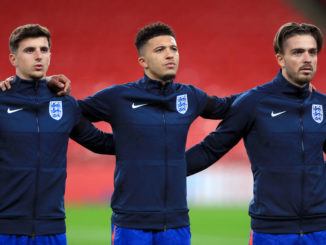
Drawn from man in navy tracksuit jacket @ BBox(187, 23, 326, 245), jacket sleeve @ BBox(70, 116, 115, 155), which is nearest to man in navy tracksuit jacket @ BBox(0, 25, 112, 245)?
jacket sleeve @ BBox(70, 116, 115, 155)

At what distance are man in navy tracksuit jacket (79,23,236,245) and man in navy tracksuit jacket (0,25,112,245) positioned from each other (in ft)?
1.01

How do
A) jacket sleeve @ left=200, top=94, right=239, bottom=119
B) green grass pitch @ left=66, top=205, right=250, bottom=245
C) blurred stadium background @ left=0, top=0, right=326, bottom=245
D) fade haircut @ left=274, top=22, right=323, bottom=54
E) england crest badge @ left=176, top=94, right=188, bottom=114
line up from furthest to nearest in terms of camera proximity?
blurred stadium background @ left=0, top=0, right=326, bottom=245 → green grass pitch @ left=66, top=205, right=250, bottom=245 → jacket sleeve @ left=200, top=94, right=239, bottom=119 → england crest badge @ left=176, top=94, right=188, bottom=114 → fade haircut @ left=274, top=22, right=323, bottom=54

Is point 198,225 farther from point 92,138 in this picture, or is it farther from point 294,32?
point 294,32

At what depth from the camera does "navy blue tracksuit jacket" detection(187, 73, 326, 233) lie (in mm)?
4805

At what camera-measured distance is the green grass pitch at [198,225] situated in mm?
9938

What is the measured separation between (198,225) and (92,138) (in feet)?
20.8

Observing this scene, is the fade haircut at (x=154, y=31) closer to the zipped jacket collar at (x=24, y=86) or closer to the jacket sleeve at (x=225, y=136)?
the jacket sleeve at (x=225, y=136)

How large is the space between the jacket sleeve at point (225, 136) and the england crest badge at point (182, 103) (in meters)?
0.25

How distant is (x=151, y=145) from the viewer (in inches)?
194

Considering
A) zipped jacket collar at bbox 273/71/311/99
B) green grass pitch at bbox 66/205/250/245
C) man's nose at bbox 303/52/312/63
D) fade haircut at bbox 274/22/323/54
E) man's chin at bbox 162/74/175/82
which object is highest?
fade haircut at bbox 274/22/323/54

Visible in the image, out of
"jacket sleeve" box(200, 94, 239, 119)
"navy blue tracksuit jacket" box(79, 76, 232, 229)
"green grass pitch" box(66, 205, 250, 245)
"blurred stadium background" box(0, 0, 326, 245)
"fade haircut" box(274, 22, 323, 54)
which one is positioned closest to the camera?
"navy blue tracksuit jacket" box(79, 76, 232, 229)

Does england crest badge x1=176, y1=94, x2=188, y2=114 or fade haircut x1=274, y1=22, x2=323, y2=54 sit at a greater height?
fade haircut x1=274, y1=22, x2=323, y2=54

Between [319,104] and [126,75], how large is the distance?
12.1 metres

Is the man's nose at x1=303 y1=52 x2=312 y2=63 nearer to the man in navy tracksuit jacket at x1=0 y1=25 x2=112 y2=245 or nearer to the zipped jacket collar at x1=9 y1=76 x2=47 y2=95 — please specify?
the man in navy tracksuit jacket at x1=0 y1=25 x2=112 y2=245
